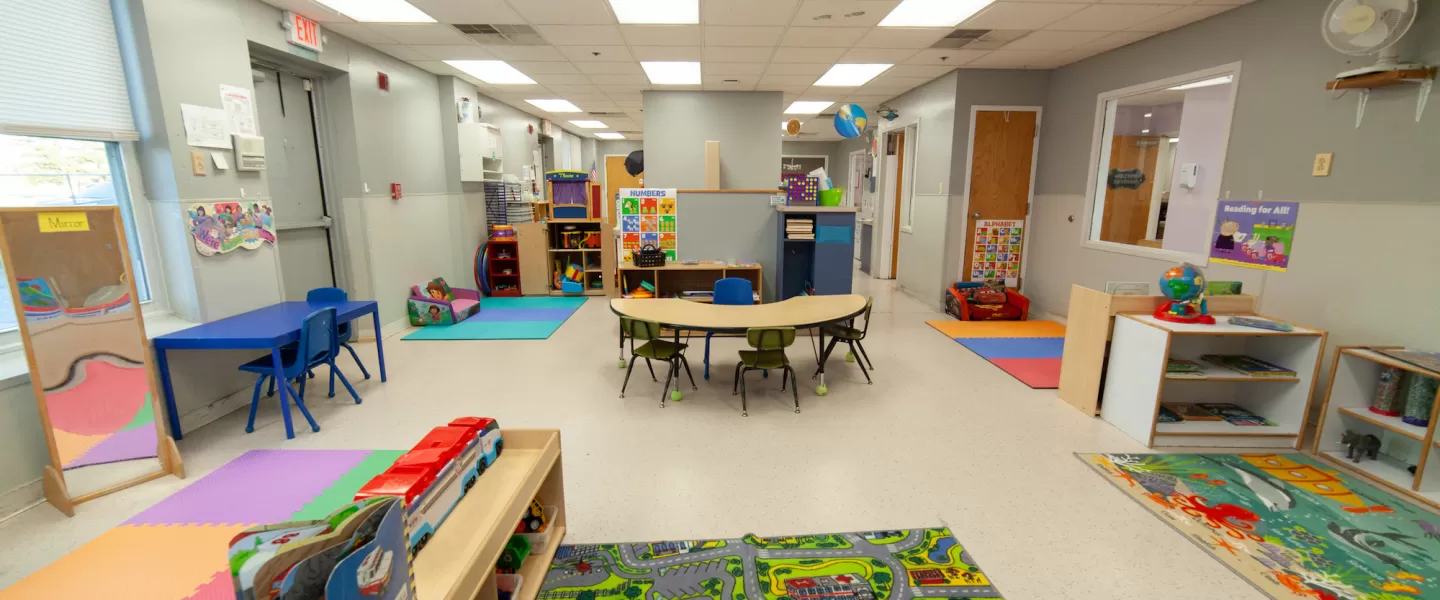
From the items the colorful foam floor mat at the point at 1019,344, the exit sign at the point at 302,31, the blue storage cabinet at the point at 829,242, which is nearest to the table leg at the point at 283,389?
the exit sign at the point at 302,31

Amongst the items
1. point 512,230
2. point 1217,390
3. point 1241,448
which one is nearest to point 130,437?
point 512,230

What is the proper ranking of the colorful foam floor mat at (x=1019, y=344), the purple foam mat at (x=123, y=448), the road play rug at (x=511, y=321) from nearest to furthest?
the purple foam mat at (x=123, y=448) < the colorful foam floor mat at (x=1019, y=344) < the road play rug at (x=511, y=321)

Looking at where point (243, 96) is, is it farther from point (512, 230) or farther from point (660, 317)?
point (512, 230)

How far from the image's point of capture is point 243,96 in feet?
14.3

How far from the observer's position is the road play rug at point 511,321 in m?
6.43

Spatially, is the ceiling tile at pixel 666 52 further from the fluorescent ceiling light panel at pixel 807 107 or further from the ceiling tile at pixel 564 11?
the fluorescent ceiling light panel at pixel 807 107

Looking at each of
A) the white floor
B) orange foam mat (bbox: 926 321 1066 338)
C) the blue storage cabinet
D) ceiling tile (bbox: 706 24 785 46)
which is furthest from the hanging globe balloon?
the white floor

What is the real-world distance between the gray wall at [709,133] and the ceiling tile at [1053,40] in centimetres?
327

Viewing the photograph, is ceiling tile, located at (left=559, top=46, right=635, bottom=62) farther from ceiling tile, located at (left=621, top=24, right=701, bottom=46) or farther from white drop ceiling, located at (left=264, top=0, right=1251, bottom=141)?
ceiling tile, located at (left=621, top=24, right=701, bottom=46)

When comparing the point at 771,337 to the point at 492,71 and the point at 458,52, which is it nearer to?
the point at 458,52

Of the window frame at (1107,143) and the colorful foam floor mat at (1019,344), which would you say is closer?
the window frame at (1107,143)

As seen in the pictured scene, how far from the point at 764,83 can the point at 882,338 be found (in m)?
3.80

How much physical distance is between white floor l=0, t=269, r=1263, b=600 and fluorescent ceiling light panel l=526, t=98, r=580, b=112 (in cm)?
529

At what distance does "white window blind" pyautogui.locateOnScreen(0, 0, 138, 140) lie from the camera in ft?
9.87
